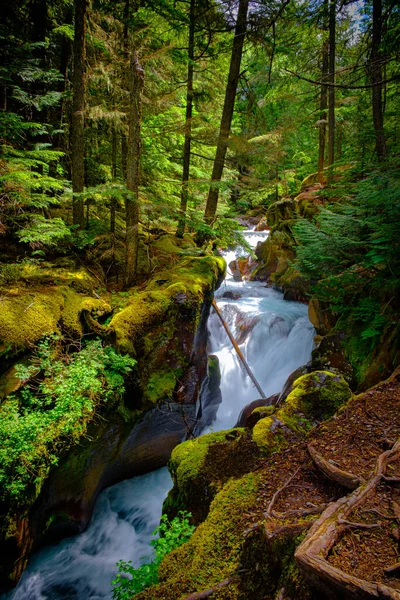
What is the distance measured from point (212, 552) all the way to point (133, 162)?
6784 millimetres

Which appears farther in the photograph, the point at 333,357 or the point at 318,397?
the point at 333,357

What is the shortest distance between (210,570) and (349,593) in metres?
1.28

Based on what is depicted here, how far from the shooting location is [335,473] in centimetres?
261

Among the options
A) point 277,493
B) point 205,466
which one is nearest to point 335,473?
point 277,493

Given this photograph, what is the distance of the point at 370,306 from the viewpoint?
5.74 metres

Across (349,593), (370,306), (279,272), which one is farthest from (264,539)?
(279,272)

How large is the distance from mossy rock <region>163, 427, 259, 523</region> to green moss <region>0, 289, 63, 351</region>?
121 inches

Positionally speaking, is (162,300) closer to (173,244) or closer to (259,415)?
(259,415)

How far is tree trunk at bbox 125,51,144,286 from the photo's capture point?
20.0 feet

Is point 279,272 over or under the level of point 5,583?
over

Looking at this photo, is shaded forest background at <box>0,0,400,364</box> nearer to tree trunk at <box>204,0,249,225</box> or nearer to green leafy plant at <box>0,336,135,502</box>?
tree trunk at <box>204,0,249,225</box>

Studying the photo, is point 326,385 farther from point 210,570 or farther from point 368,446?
point 210,570

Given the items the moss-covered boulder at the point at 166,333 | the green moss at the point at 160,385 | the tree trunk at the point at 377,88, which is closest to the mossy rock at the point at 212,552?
the green moss at the point at 160,385

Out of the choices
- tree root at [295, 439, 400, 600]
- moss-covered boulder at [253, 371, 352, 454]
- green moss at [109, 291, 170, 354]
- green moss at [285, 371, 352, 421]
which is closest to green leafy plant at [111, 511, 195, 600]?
moss-covered boulder at [253, 371, 352, 454]
